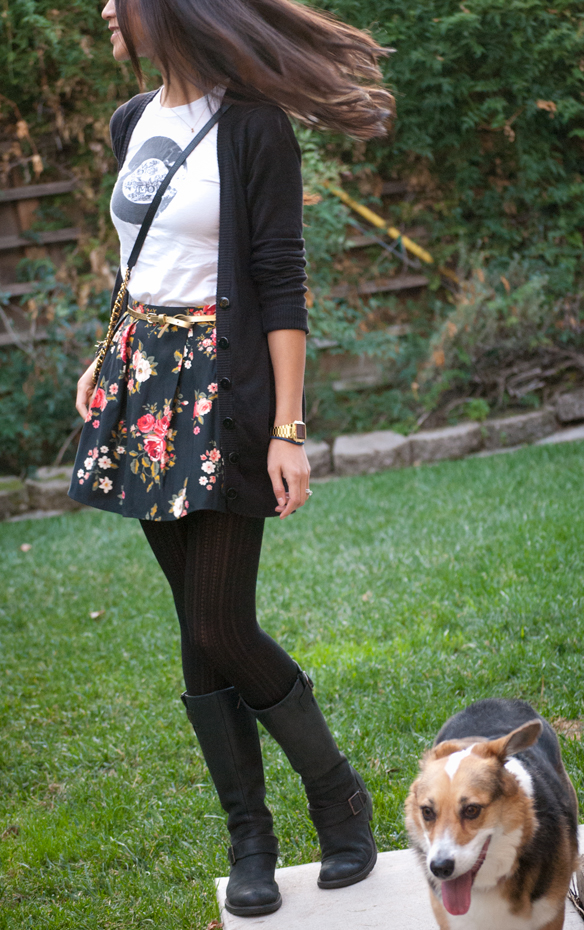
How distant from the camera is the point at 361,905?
1.55m

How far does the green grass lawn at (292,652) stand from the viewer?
1.91m

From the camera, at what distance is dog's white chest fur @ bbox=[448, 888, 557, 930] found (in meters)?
1.24

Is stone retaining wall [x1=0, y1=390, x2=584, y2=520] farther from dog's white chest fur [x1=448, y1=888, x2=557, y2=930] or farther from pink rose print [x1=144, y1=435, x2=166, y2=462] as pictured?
dog's white chest fur [x1=448, y1=888, x2=557, y2=930]

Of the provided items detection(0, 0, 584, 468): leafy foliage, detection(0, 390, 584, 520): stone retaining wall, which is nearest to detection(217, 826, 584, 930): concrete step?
detection(0, 390, 584, 520): stone retaining wall

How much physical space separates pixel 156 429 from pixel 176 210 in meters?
0.38

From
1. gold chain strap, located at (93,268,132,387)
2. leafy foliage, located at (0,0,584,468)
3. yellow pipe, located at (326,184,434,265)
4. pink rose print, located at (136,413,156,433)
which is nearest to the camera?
pink rose print, located at (136,413,156,433)

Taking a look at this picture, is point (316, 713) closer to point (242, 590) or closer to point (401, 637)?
point (242, 590)

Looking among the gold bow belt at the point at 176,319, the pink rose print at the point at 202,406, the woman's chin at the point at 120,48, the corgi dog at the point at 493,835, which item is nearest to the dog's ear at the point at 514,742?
the corgi dog at the point at 493,835

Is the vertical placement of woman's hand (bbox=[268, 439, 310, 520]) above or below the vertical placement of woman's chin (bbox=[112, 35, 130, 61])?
below

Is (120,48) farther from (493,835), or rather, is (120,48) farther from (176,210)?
(493,835)

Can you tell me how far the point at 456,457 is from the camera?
569cm

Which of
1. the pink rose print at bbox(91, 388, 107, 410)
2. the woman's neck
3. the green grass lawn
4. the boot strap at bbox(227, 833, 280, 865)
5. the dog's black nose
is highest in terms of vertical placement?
the woman's neck

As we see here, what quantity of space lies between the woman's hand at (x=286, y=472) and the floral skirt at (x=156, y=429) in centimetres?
9

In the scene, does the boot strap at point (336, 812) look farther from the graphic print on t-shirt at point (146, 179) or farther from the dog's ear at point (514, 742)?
the graphic print on t-shirt at point (146, 179)
